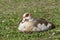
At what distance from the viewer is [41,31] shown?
359 inches

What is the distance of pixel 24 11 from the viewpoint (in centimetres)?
1267

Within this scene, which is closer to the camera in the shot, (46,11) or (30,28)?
(30,28)

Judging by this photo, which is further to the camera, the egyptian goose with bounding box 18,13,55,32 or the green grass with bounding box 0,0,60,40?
the egyptian goose with bounding box 18,13,55,32

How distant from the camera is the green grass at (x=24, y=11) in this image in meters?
8.87

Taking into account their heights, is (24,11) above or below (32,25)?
below

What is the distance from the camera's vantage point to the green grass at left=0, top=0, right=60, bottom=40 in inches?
349

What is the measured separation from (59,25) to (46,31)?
78 centimetres

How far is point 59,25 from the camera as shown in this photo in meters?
9.73

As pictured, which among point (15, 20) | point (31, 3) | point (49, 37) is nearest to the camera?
point (49, 37)

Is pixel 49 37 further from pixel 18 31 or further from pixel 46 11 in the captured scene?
pixel 46 11

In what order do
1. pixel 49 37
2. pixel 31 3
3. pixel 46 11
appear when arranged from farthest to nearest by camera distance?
pixel 31 3 → pixel 46 11 → pixel 49 37

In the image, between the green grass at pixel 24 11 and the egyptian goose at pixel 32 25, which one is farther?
the egyptian goose at pixel 32 25

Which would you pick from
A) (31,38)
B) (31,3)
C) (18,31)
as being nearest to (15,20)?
(18,31)

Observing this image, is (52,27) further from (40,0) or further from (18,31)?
(40,0)
